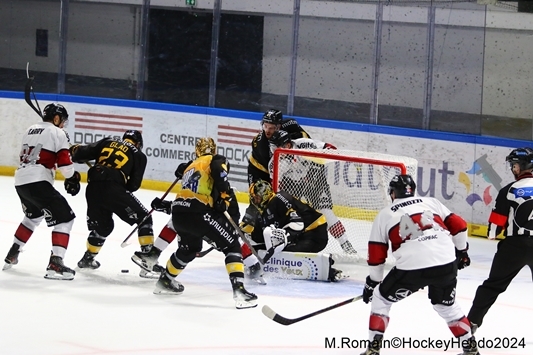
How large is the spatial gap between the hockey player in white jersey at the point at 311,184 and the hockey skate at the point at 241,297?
156 centimetres

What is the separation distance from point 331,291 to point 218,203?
1167 millimetres

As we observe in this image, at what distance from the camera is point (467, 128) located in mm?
9750

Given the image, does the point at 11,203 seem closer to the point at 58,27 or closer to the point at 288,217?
the point at 58,27

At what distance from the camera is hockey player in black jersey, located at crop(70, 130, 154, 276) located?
7.34m

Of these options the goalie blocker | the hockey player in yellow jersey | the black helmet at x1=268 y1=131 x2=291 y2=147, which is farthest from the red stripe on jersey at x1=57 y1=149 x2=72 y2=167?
the black helmet at x1=268 y1=131 x2=291 y2=147

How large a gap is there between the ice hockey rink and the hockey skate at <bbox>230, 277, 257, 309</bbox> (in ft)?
0.20

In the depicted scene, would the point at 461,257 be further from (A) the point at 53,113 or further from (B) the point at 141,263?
(A) the point at 53,113

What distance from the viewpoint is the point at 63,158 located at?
7.17 m

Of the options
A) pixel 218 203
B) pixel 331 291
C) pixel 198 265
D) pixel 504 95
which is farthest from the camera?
pixel 504 95

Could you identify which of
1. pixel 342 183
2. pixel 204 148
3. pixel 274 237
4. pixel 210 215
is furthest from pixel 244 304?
pixel 342 183

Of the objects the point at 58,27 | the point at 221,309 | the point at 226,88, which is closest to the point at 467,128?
the point at 226,88

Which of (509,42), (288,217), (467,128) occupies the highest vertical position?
(509,42)

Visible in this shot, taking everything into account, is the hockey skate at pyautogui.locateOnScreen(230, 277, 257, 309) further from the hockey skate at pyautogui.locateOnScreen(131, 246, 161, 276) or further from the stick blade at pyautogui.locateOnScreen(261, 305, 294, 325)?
the hockey skate at pyautogui.locateOnScreen(131, 246, 161, 276)

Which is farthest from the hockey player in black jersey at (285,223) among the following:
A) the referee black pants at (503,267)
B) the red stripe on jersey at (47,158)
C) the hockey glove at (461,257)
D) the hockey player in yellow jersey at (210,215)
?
the hockey glove at (461,257)
